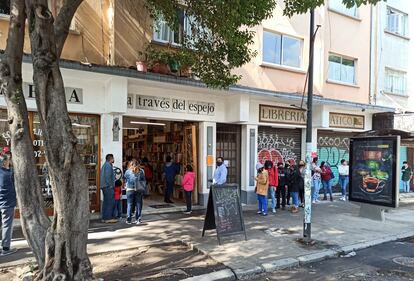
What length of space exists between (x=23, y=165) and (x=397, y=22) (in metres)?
19.3

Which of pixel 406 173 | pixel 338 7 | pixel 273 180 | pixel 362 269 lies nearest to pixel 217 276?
pixel 362 269

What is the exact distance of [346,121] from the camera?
16.3 metres

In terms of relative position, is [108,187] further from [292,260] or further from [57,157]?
[292,260]

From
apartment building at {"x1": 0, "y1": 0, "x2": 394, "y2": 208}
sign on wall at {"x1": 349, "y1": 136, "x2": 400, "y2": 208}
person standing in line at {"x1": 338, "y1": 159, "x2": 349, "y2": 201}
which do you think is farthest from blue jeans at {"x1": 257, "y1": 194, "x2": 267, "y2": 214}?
person standing in line at {"x1": 338, "y1": 159, "x2": 349, "y2": 201}

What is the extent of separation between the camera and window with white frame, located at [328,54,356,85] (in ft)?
50.9

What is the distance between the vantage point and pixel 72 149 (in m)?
4.92

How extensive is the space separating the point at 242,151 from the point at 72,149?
8867mm

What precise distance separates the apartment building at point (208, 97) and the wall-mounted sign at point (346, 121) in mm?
45

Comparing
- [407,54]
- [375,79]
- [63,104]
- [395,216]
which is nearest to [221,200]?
[63,104]

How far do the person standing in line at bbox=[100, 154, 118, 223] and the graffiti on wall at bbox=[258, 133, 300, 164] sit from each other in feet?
20.6

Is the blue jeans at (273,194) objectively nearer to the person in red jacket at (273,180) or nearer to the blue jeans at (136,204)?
the person in red jacket at (273,180)

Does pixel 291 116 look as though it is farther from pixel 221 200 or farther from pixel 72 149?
pixel 72 149

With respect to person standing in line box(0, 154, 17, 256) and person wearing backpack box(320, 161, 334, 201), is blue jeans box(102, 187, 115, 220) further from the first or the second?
person wearing backpack box(320, 161, 334, 201)

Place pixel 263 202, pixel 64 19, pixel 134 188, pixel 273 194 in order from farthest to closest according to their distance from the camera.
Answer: pixel 273 194 < pixel 263 202 < pixel 134 188 < pixel 64 19
